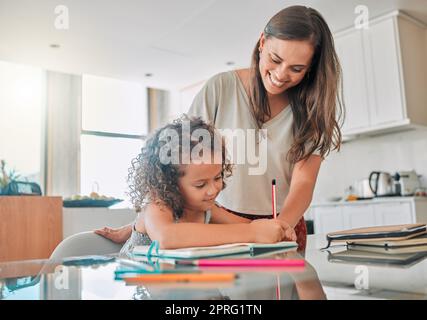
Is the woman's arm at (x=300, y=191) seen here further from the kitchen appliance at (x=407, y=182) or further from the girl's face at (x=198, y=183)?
the kitchen appliance at (x=407, y=182)

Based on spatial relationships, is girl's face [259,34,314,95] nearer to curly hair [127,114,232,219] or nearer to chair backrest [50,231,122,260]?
curly hair [127,114,232,219]

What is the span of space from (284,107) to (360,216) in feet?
8.19

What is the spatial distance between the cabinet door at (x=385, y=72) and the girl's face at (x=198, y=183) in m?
2.89

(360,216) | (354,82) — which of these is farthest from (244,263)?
(354,82)

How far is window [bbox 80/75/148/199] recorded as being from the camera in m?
5.04

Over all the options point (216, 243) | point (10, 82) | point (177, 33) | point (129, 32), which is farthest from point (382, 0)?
point (10, 82)

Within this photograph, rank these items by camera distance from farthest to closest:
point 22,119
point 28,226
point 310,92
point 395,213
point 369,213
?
point 22,119
point 369,213
point 395,213
point 28,226
point 310,92

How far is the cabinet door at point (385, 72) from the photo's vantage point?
3.52 m

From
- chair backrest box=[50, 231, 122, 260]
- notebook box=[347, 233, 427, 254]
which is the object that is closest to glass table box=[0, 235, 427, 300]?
notebook box=[347, 233, 427, 254]

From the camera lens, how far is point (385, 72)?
3.61 meters

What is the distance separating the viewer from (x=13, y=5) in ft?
10.8

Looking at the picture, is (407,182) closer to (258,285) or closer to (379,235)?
(379,235)

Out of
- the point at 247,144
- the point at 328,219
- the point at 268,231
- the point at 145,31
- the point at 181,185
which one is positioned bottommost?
the point at 328,219

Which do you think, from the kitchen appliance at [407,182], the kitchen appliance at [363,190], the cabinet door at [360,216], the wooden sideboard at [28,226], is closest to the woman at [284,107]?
the wooden sideboard at [28,226]
